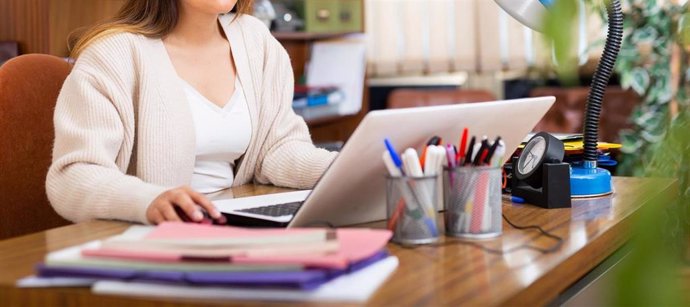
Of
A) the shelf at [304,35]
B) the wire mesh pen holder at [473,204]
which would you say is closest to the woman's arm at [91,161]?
the wire mesh pen holder at [473,204]

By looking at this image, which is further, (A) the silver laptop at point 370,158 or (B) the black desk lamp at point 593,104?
(B) the black desk lamp at point 593,104

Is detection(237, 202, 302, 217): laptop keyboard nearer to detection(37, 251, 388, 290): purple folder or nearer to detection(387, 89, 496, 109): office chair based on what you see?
detection(37, 251, 388, 290): purple folder

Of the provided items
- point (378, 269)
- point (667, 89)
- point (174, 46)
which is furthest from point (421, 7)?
point (378, 269)

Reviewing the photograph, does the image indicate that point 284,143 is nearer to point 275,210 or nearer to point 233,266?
point 275,210

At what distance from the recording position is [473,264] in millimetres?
843

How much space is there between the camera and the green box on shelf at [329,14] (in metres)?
4.30

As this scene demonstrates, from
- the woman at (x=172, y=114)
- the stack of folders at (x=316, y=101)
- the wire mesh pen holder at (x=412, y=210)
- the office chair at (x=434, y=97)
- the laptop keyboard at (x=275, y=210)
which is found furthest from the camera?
the office chair at (x=434, y=97)

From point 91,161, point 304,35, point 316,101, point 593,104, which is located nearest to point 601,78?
point 593,104

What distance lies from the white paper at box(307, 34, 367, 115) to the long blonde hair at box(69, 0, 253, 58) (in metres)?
2.63

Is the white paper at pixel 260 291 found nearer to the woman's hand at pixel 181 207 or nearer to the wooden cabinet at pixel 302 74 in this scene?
the woman's hand at pixel 181 207

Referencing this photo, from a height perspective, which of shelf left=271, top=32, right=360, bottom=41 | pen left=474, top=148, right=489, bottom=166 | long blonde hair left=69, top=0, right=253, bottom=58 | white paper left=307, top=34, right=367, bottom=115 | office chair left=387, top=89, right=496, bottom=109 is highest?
long blonde hair left=69, top=0, right=253, bottom=58

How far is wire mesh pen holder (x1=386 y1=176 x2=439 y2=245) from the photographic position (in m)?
0.94

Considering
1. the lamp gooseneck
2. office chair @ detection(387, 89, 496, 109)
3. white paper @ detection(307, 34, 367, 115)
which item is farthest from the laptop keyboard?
office chair @ detection(387, 89, 496, 109)

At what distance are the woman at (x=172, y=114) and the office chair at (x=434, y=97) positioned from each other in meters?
2.79
